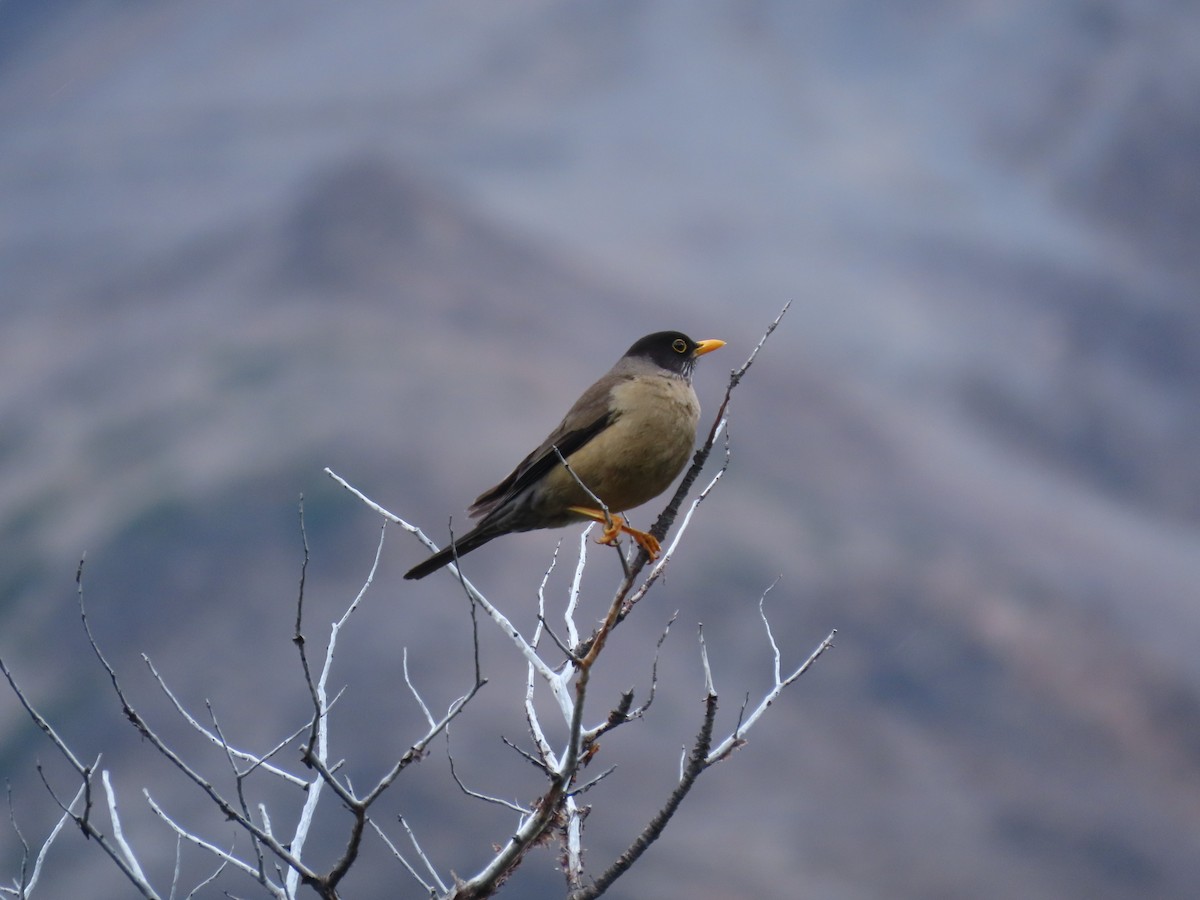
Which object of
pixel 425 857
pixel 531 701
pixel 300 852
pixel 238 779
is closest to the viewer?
pixel 238 779

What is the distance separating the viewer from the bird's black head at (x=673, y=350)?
6680mm

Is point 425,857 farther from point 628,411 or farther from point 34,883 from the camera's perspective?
point 628,411

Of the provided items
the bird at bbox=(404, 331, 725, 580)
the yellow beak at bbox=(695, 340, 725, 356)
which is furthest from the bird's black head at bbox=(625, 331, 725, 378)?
the bird at bbox=(404, 331, 725, 580)

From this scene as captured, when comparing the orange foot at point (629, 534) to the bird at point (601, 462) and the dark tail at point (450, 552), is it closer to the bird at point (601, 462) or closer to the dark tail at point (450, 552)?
the bird at point (601, 462)

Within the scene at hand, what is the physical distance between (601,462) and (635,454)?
184mm

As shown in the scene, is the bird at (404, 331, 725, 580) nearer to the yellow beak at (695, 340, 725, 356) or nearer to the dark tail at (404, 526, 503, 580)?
the dark tail at (404, 526, 503, 580)

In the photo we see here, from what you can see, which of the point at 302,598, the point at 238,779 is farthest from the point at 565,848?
the point at 302,598

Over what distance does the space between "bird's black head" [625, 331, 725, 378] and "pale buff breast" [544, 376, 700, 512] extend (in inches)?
28.5

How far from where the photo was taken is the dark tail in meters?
5.49

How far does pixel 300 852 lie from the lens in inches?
165

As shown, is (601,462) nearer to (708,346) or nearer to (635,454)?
(635,454)

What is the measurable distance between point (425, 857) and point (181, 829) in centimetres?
92

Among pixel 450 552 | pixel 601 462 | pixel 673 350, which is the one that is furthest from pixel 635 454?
pixel 673 350

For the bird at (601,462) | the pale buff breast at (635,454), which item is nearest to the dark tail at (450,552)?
the bird at (601,462)
